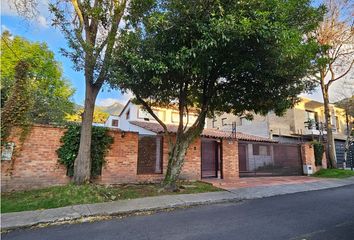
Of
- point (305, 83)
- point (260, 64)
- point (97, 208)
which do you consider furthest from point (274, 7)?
point (97, 208)

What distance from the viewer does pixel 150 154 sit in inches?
475

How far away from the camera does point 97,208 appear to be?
695 centimetres

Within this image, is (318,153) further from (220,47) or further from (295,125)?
(220,47)

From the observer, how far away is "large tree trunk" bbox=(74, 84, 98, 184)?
8688 millimetres

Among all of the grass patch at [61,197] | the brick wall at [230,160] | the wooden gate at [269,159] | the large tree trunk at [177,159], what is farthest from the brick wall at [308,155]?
the grass patch at [61,197]

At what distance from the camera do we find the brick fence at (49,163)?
8.80 meters

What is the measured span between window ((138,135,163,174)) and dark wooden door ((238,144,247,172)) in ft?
19.8

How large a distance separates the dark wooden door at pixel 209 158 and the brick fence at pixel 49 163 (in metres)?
2.79

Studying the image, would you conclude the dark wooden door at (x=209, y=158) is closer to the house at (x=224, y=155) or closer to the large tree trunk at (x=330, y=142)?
the house at (x=224, y=155)

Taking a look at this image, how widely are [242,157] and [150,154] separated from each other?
22.6 ft

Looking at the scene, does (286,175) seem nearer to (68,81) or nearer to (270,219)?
(270,219)

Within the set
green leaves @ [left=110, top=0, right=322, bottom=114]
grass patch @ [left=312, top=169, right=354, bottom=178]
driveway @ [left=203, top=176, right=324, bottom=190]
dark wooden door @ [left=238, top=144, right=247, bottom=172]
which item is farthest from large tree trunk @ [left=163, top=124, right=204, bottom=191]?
grass patch @ [left=312, top=169, right=354, bottom=178]

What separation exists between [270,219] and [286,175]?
40.1 feet

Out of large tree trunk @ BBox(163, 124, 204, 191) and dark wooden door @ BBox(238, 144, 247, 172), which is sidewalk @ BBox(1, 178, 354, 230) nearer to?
large tree trunk @ BBox(163, 124, 204, 191)
